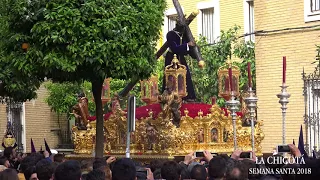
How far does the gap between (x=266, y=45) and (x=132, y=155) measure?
5974 millimetres

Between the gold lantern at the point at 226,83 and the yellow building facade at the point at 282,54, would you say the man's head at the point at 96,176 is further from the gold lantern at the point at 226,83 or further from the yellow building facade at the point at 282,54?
the yellow building facade at the point at 282,54

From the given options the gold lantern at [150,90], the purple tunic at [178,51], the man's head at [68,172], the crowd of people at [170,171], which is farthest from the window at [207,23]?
the man's head at [68,172]

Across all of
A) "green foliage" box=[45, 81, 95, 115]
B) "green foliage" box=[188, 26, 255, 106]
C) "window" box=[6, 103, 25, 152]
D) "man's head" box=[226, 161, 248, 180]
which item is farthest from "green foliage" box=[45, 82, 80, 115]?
"man's head" box=[226, 161, 248, 180]

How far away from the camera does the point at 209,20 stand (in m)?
29.5

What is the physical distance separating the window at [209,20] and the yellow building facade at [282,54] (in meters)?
6.39

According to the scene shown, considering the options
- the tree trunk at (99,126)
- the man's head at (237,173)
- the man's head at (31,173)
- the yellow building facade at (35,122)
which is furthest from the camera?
the yellow building facade at (35,122)

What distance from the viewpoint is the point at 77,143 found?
64.8 ft

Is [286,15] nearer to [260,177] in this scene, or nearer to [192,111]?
[192,111]

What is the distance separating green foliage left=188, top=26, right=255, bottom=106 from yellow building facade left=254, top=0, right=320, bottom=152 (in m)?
2.90

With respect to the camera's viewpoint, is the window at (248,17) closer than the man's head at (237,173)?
No

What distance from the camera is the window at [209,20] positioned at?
2891 cm

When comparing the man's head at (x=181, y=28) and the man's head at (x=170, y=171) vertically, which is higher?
the man's head at (x=181, y=28)

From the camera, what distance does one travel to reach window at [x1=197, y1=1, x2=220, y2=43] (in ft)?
94.8

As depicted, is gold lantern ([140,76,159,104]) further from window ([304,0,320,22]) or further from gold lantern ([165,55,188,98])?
window ([304,0,320,22])
